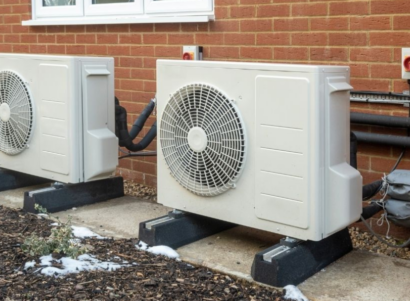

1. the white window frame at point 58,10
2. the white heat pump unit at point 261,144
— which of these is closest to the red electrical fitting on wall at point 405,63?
the white heat pump unit at point 261,144

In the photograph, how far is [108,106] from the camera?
5.25m

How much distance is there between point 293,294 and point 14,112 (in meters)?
2.92

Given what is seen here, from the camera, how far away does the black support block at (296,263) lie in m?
3.60

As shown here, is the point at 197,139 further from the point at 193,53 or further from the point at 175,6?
the point at 175,6

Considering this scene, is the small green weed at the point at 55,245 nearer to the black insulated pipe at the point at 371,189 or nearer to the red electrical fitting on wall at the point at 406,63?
the black insulated pipe at the point at 371,189

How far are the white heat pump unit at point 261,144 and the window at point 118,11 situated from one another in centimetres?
150

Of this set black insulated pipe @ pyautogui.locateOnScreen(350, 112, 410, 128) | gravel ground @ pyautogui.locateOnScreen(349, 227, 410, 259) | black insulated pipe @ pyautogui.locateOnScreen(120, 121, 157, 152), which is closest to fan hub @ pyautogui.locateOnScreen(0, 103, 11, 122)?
black insulated pipe @ pyautogui.locateOnScreen(120, 121, 157, 152)

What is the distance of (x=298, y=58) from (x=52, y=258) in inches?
86.5

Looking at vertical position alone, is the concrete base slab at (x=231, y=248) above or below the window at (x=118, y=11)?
below

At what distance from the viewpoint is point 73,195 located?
530 cm

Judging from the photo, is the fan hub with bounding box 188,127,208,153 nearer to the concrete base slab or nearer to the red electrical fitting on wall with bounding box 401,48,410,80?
the concrete base slab

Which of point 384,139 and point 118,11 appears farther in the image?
point 118,11

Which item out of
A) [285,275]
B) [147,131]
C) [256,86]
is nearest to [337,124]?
[256,86]

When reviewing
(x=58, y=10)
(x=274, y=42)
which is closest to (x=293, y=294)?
(x=274, y=42)
